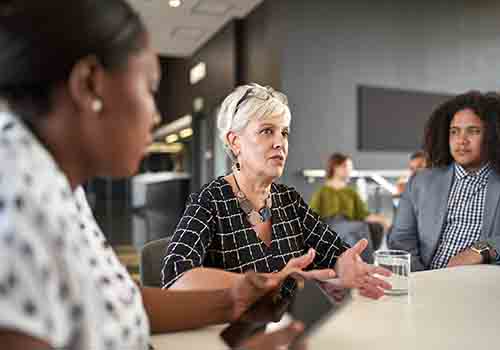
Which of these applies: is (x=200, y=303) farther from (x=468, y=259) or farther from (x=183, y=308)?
(x=468, y=259)

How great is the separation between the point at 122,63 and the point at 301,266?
0.67 m

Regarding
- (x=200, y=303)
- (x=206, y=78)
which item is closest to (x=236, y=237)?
(x=200, y=303)

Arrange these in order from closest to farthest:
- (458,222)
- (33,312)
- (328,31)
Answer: (33,312)
(458,222)
(328,31)

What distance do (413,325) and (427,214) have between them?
124 centimetres

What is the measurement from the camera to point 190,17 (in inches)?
260

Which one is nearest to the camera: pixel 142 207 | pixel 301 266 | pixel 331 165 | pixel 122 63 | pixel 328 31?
pixel 122 63

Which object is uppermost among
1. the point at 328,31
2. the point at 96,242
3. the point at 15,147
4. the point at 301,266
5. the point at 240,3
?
the point at 240,3

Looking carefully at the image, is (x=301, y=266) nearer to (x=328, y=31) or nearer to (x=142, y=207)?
(x=328, y=31)

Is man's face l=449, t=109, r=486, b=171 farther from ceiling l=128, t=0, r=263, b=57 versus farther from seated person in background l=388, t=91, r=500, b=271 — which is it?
ceiling l=128, t=0, r=263, b=57

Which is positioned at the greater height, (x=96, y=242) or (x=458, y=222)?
(x=96, y=242)

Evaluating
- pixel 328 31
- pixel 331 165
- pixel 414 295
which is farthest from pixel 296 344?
pixel 328 31

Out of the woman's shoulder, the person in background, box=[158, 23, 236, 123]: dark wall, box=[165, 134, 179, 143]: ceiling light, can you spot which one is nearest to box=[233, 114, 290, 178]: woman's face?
the woman's shoulder

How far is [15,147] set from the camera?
50 cm

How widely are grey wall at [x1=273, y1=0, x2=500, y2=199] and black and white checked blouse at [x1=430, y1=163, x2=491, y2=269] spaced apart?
366cm
